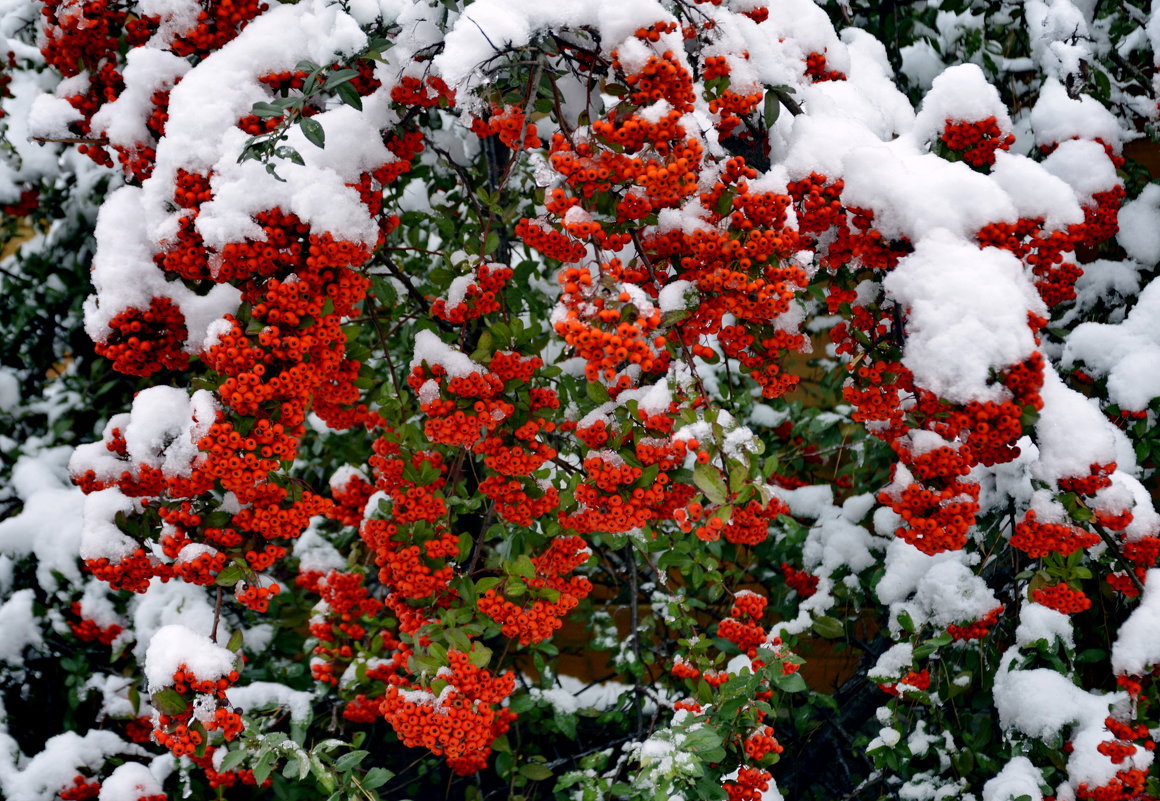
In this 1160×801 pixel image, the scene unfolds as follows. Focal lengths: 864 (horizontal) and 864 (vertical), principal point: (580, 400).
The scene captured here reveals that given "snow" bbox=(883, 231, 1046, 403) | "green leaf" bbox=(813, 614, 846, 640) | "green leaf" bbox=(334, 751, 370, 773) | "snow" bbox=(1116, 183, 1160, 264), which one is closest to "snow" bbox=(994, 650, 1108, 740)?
"green leaf" bbox=(813, 614, 846, 640)

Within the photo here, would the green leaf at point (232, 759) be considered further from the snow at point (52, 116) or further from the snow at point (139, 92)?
the snow at point (52, 116)

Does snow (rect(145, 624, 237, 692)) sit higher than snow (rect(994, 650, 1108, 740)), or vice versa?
snow (rect(145, 624, 237, 692))

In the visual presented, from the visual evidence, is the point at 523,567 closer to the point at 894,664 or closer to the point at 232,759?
the point at 232,759

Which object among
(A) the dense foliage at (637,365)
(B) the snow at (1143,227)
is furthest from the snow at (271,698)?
(B) the snow at (1143,227)

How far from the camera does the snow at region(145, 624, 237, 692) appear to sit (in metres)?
2.04

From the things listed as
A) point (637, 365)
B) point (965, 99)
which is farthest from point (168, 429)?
point (965, 99)

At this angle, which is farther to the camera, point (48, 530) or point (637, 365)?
point (48, 530)

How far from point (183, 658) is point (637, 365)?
1.29 metres

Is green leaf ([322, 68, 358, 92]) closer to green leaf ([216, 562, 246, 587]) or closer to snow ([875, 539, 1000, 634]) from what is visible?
green leaf ([216, 562, 246, 587])

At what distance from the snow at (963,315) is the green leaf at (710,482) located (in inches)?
17.7

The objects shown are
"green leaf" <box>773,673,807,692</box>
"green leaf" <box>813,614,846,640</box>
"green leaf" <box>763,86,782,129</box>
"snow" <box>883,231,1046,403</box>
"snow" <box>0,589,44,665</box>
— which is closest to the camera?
"snow" <box>883,231,1046,403</box>

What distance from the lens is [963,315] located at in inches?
68.0

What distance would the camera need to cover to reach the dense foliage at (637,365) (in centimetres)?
184

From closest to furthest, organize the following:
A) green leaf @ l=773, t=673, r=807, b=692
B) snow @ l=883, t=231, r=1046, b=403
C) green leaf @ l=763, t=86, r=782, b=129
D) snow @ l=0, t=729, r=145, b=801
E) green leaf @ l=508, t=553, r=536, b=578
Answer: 1. snow @ l=883, t=231, r=1046, b=403
2. green leaf @ l=763, t=86, r=782, b=129
3. green leaf @ l=508, t=553, r=536, b=578
4. green leaf @ l=773, t=673, r=807, b=692
5. snow @ l=0, t=729, r=145, b=801
